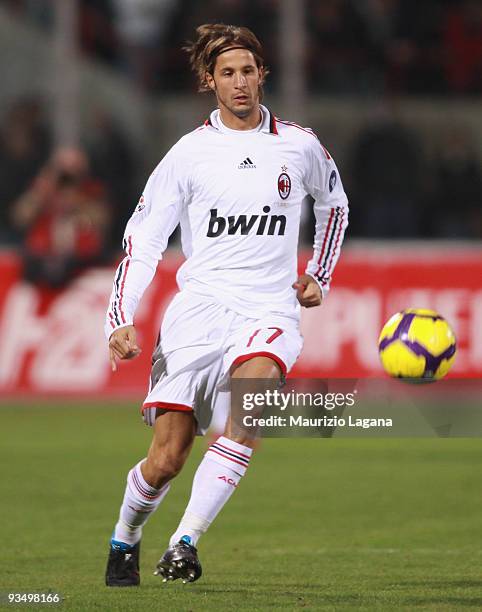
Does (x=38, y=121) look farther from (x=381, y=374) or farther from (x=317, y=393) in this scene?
(x=317, y=393)

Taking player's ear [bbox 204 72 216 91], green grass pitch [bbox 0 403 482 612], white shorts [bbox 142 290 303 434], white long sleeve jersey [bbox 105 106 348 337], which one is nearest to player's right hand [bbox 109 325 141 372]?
white long sleeve jersey [bbox 105 106 348 337]

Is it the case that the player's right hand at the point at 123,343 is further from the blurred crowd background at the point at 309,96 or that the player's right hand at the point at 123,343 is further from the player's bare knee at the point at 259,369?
the blurred crowd background at the point at 309,96

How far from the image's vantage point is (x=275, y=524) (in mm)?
8727

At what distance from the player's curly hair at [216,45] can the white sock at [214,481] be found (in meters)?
1.56

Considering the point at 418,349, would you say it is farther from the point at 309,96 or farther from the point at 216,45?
the point at 309,96

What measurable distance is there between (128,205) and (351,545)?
9.80 m

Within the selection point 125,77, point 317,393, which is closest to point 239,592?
point 317,393

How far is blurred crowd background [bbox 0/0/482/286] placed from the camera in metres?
17.4

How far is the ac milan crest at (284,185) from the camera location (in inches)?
254

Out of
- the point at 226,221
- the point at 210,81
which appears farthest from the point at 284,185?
the point at 210,81

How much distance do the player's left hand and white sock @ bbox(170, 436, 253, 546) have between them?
700 mm

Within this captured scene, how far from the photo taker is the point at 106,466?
11289 millimetres

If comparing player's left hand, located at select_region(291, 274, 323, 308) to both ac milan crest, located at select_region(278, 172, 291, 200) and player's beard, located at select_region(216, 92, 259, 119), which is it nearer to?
ac milan crest, located at select_region(278, 172, 291, 200)

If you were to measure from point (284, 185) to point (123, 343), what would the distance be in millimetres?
981
